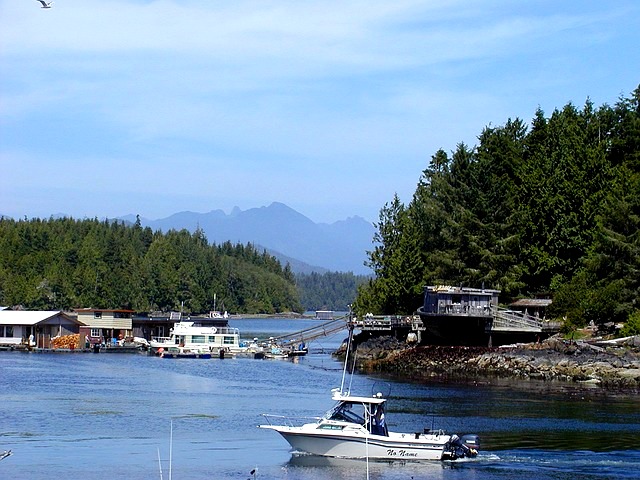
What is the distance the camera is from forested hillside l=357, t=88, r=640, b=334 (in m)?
81.2

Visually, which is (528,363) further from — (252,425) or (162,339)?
(162,339)

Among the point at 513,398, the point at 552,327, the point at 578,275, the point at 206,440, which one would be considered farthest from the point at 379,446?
the point at 578,275

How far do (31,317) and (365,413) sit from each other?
2840 inches

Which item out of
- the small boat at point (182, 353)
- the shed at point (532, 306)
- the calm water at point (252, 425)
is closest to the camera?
the calm water at point (252, 425)

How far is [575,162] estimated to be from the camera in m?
92.9

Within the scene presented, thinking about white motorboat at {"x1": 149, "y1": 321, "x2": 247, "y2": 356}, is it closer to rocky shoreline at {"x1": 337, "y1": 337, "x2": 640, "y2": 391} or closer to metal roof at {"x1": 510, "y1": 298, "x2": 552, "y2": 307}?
rocky shoreline at {"x1": 337, "y1": 337, "x2": 640, "y2": 391}

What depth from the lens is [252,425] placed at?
4950 centimetres

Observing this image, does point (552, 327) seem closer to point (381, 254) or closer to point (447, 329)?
point (447, 329)

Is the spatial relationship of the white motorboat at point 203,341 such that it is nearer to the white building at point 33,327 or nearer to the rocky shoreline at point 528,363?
the white building at point 33,327

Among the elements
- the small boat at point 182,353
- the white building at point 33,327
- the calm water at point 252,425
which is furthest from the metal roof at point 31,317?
the calm water at point 252,425

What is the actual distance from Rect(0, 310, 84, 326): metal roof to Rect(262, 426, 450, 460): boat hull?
2726 inches

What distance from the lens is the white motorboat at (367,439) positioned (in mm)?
39938

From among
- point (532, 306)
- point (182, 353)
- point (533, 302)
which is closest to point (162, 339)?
point (182, 353)

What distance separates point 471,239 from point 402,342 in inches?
413
